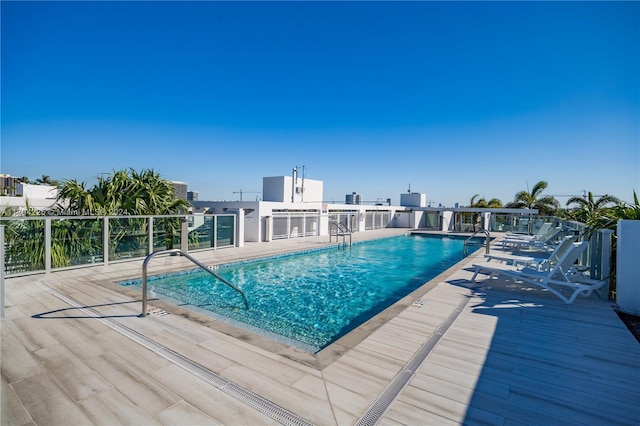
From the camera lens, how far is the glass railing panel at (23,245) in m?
6.08

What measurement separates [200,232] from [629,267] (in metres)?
10.7

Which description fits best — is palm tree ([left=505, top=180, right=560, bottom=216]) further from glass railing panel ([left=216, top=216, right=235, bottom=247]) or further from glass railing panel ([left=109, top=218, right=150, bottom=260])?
glass railing panel ([left=109, top=218, right=150, bottom=260])

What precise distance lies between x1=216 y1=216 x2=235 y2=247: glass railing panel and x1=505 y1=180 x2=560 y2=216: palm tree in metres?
23.6

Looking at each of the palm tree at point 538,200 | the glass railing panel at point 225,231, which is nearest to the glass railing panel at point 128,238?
the glass railing panel at point 225,231

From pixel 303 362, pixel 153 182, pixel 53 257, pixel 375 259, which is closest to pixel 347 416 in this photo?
pixel 303 362

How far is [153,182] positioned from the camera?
10.0 meters

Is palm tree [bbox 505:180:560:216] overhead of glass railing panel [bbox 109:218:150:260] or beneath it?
overhead

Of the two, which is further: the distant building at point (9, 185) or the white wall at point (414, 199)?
the white wall at point (414, 199)

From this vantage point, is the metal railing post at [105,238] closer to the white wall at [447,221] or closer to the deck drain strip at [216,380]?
the deck drain strip at [216,380]

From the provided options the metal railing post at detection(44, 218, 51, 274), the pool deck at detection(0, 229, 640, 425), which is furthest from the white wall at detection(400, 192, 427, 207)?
the metal railing post at detection(44, 218, 51, 274)

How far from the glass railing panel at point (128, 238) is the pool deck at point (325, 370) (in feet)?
11.3

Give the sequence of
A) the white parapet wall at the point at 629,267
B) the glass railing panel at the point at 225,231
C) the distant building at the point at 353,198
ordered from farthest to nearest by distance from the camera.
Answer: the distant building at the point at 353,198 < the glass railing panel at the point at 225,231 < the white parapet wall at the point at 629,267

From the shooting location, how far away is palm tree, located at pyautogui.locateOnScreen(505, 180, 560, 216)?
23.6 m

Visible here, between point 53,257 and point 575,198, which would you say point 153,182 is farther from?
point 575,198
